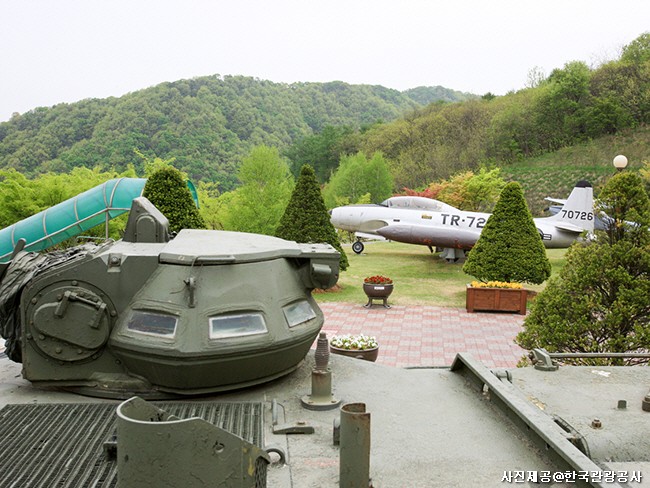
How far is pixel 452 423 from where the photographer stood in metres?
5.12

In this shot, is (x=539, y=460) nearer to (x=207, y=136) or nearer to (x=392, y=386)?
(x=392, y=386)

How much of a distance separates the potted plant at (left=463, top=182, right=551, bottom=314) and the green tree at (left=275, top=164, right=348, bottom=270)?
476cm

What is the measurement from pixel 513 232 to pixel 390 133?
2065 inches

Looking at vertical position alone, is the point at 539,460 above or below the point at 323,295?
above

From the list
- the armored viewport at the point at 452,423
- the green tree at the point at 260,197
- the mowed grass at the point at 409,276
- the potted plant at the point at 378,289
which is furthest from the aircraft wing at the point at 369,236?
the armored viewport at the point at 452,423

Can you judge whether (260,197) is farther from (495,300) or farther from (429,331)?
(429,331)

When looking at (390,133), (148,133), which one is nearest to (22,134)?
(148,133)

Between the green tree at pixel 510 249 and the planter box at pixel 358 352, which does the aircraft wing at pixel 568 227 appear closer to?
the green tree at pixel 510 249

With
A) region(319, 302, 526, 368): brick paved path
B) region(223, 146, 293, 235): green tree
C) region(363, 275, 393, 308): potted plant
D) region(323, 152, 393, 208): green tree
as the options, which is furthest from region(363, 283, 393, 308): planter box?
region(323, 152, 393, 208): green tree

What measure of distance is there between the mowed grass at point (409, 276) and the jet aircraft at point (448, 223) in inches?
45.1

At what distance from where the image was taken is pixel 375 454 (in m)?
4.49

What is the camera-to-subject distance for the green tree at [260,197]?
26.9 metres

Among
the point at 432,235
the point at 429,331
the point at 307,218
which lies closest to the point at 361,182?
the point at 432,235

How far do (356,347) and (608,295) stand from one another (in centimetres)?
408
